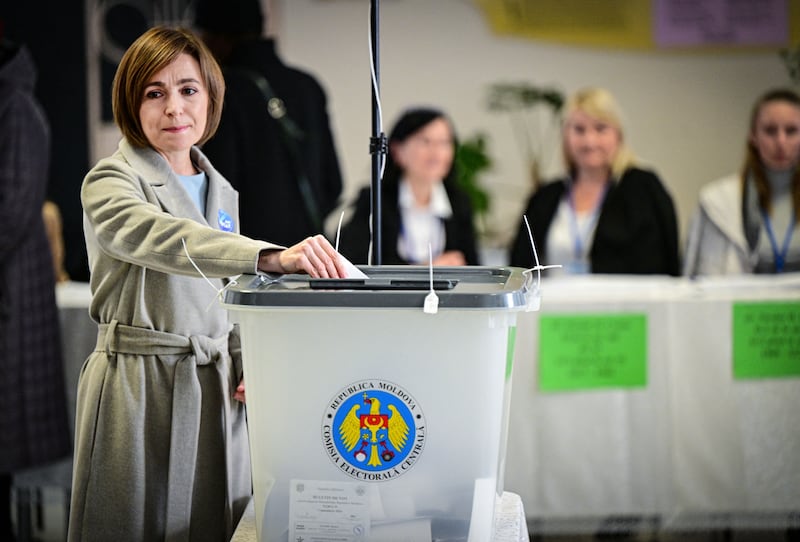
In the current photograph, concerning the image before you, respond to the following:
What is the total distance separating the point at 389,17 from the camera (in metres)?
4.27

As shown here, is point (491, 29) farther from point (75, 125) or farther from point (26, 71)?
point (26, 71)

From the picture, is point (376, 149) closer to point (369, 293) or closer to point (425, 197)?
point (369, 293)

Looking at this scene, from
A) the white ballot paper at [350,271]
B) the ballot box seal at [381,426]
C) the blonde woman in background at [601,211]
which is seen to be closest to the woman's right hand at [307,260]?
the white ballot paper at [350,271]

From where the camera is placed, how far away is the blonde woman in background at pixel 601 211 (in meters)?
3.18

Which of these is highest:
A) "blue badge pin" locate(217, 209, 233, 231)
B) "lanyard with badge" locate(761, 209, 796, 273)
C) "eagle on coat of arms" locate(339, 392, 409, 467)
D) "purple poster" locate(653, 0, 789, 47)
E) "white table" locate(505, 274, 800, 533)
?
"purple poster" locate(653, 0, 789, 47)

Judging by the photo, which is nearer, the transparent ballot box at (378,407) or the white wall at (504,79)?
the transparent ballot box at (378,407)

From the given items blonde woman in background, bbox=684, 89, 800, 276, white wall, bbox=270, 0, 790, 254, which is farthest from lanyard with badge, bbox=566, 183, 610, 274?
white wall, bbox=270, 0, 790, 254

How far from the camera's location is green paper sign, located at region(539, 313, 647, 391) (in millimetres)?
2576

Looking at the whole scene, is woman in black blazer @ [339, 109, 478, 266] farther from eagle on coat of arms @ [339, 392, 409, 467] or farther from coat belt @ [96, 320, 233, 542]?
eagle on coat of arms @ [339, 392, 409, 467]

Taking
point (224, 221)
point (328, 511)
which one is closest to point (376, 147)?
point (224, 221)

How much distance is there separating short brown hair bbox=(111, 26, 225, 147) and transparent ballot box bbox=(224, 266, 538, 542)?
1.21 ft

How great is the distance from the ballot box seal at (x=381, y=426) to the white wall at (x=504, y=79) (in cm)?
334

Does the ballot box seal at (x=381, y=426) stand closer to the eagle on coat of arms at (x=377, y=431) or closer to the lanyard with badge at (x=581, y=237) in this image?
the eagle on coat of arms at (x=377, y=431)

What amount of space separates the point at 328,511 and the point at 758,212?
2.40 metres
